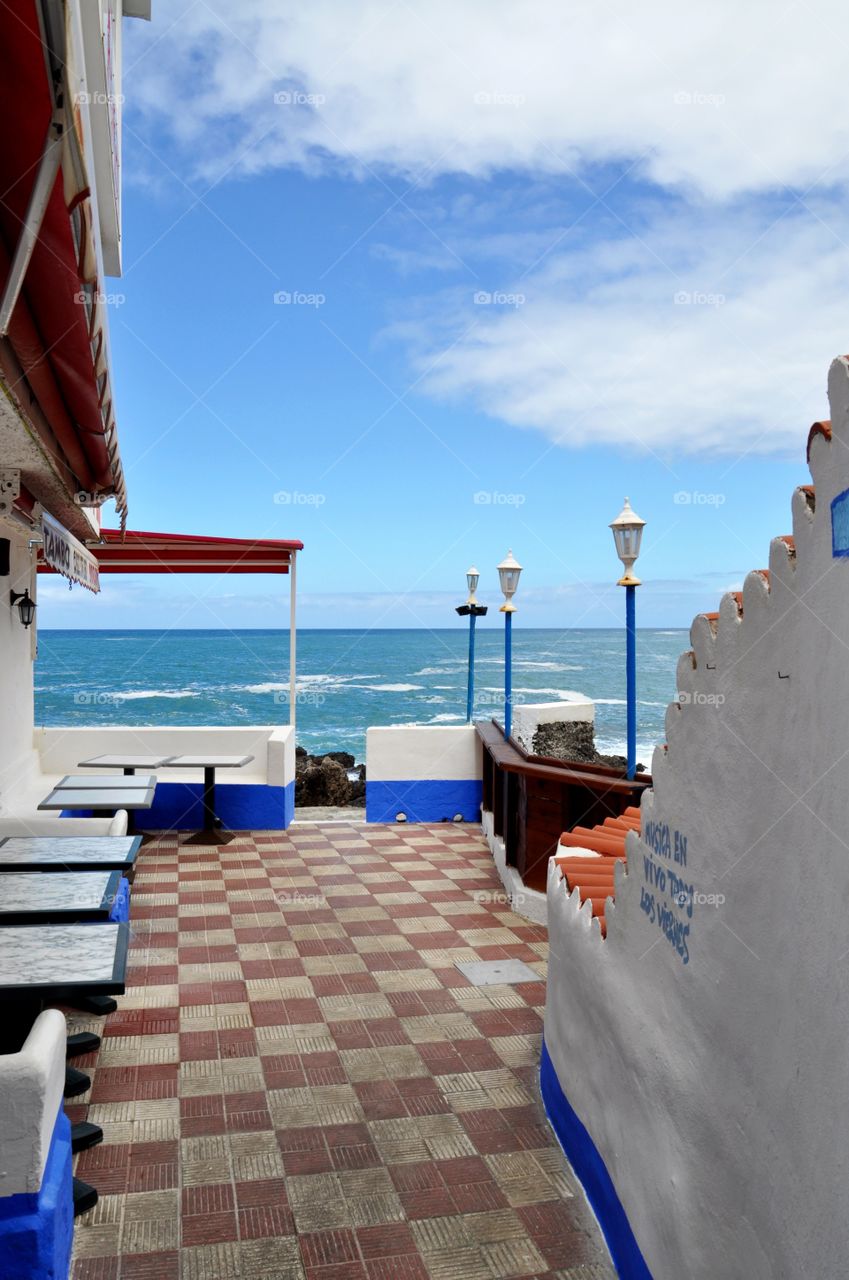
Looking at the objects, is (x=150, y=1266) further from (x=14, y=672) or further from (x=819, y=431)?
(x=14, y=672)

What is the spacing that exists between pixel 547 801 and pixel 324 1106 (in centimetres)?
343

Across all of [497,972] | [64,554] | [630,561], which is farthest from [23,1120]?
[630,561]

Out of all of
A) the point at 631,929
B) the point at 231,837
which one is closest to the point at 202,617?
the point at 231,837

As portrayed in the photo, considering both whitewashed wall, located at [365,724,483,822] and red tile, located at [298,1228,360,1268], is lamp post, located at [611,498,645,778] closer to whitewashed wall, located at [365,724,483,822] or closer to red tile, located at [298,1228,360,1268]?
red tile, located at [298,1228,360,1268]

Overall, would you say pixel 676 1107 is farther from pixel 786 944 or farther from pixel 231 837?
pixel 231 837

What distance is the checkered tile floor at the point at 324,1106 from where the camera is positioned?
3143mm

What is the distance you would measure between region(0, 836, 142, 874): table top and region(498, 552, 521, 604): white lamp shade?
19.5 feet

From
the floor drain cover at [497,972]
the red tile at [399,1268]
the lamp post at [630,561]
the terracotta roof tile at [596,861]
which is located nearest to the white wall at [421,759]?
the lamp post at [630,561]

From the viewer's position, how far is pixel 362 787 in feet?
62.3

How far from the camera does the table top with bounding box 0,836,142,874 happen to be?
4938 millimetres

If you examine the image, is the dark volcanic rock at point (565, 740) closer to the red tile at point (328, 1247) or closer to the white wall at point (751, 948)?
the red tile at point (328, 1247)

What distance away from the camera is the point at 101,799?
739 centimetres

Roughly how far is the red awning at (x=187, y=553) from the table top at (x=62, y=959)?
7.04 m

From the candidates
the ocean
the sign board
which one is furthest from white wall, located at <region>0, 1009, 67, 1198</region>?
the ocean
